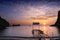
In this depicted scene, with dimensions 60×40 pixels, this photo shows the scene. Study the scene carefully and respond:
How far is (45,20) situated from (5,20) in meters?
3.87

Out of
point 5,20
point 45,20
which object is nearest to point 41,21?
point 45,20

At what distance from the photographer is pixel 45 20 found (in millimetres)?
17797

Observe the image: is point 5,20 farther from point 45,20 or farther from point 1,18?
point 45,20

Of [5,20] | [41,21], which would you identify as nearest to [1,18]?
[5,20]

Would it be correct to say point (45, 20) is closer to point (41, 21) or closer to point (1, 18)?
point (41, 21)

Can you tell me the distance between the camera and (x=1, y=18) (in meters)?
17.0

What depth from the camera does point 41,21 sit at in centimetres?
1750

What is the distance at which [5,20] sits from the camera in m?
17.2

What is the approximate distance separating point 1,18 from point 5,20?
18.2 inches

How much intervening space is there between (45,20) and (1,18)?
425 cm

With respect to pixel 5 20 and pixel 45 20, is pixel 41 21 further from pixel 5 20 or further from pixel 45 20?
pixel 5 20
